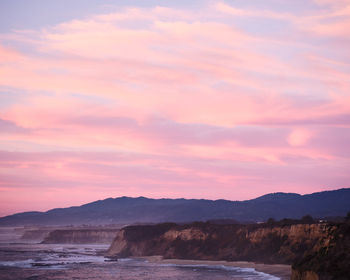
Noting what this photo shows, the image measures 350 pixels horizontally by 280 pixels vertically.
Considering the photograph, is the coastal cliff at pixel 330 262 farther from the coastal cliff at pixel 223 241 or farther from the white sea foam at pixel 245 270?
the coastal cliff at pixel 223 241

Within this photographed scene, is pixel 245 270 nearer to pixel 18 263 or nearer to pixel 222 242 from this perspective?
pixel 222 242

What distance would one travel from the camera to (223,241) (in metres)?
114

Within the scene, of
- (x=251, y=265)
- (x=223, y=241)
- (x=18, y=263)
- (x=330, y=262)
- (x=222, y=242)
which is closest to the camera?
(x=330, y=262)

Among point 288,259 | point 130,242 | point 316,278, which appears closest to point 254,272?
point 288,259

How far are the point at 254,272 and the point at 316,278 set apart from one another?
144 feet

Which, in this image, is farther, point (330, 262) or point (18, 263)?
point (18, 263)

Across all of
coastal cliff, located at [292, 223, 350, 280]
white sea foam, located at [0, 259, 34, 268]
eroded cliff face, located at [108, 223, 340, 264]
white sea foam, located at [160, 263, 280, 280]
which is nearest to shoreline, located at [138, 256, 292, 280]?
white sea foam, located at [160, 263, 280, 280]

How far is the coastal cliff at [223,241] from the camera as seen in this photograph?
9288cm

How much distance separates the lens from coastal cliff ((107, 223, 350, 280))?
92875mm

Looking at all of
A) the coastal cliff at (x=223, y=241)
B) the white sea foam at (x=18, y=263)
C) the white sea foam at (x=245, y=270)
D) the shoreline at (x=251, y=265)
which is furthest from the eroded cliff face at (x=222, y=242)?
the white sea foam at (x=18, y=263)

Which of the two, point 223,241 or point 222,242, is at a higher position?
point 223,241

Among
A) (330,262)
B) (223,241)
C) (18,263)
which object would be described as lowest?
(18,263)

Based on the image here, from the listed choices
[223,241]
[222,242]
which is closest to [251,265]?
[222,242]

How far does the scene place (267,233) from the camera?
103875 millimetres
